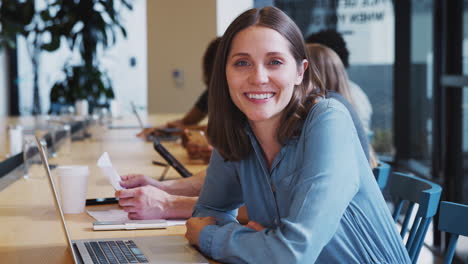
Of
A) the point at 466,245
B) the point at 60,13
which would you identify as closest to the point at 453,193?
the point at 466,245

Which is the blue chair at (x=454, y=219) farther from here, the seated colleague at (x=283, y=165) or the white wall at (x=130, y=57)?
the white wall at (x=130, y=57)

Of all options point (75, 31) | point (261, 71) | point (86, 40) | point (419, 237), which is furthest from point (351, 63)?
point (261, 71)

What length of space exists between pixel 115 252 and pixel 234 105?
49 cm

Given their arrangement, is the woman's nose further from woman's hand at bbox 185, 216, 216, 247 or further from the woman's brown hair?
woman's hand at bbox 185, 216, 216, 247

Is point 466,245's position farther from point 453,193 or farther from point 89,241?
point 89,241

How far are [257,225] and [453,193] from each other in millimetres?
3752

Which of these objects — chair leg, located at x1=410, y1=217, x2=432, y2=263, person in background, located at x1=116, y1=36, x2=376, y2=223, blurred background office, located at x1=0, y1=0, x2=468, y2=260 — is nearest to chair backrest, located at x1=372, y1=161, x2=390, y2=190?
person in background, located at x1=116, y1=36, x2=376, y2=223

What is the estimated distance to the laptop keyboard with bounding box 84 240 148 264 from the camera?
1.47 m

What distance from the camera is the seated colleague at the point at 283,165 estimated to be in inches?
55.0

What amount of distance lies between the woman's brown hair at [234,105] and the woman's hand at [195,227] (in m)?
0.18

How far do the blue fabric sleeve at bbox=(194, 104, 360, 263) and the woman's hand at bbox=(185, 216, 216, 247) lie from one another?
0.11ft

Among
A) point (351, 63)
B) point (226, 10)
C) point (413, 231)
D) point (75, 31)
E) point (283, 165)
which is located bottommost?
point (413, 231)

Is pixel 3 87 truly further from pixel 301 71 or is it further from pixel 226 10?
pixel 301 71

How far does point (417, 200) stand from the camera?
2.02 meters
